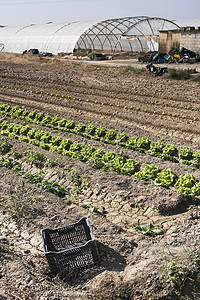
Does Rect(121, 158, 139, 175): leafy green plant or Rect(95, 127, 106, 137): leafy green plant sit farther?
Rect(95, 127, 106, 137): leafy green plant

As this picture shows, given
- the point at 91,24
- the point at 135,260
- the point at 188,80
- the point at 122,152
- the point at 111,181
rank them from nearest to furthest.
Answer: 1. the point at 135,260
2. the point at 111,181
3. the point at 122,152
4. the point at 188,80
5. the point at 91,24

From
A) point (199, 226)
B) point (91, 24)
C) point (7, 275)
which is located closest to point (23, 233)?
point (7, 275)

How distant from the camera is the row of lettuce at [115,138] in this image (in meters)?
8.71

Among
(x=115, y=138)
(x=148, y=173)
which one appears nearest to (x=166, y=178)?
(x=148, y=173)

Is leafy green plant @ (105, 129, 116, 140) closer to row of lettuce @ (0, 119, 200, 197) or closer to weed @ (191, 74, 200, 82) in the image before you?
row of lettuce @ (0, 119, 200, 197)

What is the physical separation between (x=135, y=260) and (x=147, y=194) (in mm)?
2073

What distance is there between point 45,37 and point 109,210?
1321 inches

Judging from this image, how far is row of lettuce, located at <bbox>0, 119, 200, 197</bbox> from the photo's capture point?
7121 millimetres

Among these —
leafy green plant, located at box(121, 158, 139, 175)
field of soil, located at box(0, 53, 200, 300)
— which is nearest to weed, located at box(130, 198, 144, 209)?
field of soil, located at box(0, 53, 200, 300)

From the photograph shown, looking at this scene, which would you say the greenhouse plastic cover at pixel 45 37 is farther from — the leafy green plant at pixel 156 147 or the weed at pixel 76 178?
the weed at pixel 76 178

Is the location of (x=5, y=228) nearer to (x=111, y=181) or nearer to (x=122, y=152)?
(x=111, y=181)

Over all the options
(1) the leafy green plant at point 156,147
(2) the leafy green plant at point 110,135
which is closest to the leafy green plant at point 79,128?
(2) the leafy green plant at point 110,135

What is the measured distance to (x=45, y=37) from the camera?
3659cm

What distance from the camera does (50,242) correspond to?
17.4 ft
